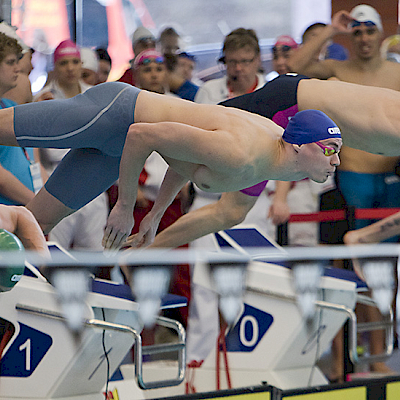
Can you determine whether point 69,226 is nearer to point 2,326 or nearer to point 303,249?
point 2,326

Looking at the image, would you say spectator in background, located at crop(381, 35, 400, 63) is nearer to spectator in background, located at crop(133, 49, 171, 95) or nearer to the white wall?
the white wall

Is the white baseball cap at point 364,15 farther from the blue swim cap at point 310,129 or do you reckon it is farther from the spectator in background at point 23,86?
the spectator in background at point 23,86

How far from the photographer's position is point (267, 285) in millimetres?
3025

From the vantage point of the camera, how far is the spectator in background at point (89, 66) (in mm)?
3184

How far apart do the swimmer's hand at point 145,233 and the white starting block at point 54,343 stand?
0.36 meters

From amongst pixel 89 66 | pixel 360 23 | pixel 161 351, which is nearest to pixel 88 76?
pixel 89 66

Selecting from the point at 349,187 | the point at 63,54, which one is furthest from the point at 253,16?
the point at 63,54

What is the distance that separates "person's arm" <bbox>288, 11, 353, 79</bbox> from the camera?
2.58 m

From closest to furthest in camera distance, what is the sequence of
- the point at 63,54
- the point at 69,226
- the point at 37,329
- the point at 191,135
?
1. the point at 191,135
2. the point at 37,329
3. the point at 63,54
4. the point at 69,226

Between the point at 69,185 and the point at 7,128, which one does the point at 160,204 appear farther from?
the point at 7,128

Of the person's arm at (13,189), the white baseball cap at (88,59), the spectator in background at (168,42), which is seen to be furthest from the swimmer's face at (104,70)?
the person's arm at (13,189)

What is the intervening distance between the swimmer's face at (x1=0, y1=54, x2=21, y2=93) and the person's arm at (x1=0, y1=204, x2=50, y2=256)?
1.57 ft

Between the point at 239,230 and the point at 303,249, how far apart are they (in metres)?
0.35

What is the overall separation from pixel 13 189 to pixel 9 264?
1.66 feet
